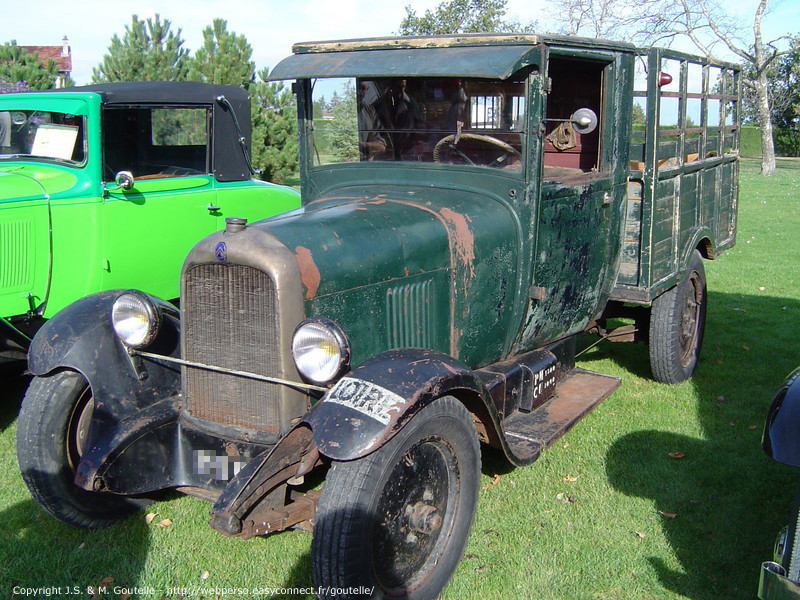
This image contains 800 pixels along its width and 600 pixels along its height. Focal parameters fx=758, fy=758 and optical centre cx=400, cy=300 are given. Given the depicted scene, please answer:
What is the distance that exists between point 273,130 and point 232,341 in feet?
34.1

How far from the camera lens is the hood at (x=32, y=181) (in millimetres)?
4840

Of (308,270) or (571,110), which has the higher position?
(571,110)

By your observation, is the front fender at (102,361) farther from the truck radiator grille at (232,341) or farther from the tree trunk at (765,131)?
the tree trunk at (765,131)

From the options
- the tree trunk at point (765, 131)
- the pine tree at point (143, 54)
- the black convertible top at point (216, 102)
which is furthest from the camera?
the tree trunk at point (765, 131)

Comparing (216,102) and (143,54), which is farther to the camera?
(143,54)

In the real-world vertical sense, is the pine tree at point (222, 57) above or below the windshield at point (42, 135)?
above

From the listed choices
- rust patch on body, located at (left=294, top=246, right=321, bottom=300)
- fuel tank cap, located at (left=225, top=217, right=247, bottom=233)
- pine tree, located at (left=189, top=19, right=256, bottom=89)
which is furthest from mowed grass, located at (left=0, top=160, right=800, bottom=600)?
pine tree, located at (left=189, top=19, right=256, bottom=89)

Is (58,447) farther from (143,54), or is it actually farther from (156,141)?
(143,54)

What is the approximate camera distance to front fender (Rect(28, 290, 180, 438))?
3.41 metres

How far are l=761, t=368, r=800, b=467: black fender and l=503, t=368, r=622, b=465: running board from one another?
113 centimetres

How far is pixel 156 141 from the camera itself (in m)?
6.05

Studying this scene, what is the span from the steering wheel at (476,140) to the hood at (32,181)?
2648 millimetres

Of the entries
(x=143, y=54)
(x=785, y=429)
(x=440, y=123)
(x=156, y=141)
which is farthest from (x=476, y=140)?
(x=143, y=54)

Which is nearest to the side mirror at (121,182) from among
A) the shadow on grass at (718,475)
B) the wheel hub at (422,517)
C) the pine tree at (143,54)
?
the wheel hub at (422,517)
